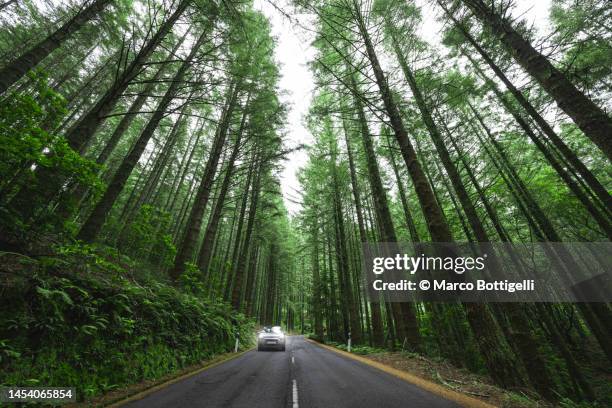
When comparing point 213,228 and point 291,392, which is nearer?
point 291,392

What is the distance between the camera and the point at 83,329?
379cm

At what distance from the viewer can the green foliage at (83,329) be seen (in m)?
3.22

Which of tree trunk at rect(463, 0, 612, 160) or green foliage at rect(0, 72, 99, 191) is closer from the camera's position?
green foliage at rect(0, 72, 99, 191)

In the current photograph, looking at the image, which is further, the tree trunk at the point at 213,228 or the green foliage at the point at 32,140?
the tree trunk at the point at 213,228

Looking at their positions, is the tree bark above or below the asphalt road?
above

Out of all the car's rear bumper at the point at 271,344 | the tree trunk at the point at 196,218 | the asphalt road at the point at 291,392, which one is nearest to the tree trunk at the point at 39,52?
the tree trunk at the point at 196,218

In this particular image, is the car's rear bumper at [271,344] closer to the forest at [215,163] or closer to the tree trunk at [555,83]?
the forest at [215,163]

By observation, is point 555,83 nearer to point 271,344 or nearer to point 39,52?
point 39,52

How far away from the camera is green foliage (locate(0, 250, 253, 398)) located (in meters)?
3.22

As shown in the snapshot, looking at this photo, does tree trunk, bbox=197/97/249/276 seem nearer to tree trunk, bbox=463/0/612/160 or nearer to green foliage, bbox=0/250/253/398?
green foliage, bbox=0/250/253/398

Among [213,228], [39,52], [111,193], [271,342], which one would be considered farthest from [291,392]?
[271,342]

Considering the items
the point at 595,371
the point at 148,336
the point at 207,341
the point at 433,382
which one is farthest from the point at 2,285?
the point at 595,371

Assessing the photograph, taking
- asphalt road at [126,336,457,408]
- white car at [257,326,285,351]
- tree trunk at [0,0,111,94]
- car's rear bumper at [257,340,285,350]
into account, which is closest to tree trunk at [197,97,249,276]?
white car at [257,326,285,351]

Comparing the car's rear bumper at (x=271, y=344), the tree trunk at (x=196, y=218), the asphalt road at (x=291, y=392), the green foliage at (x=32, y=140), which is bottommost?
the asphalt road at (x=291, y=392)
